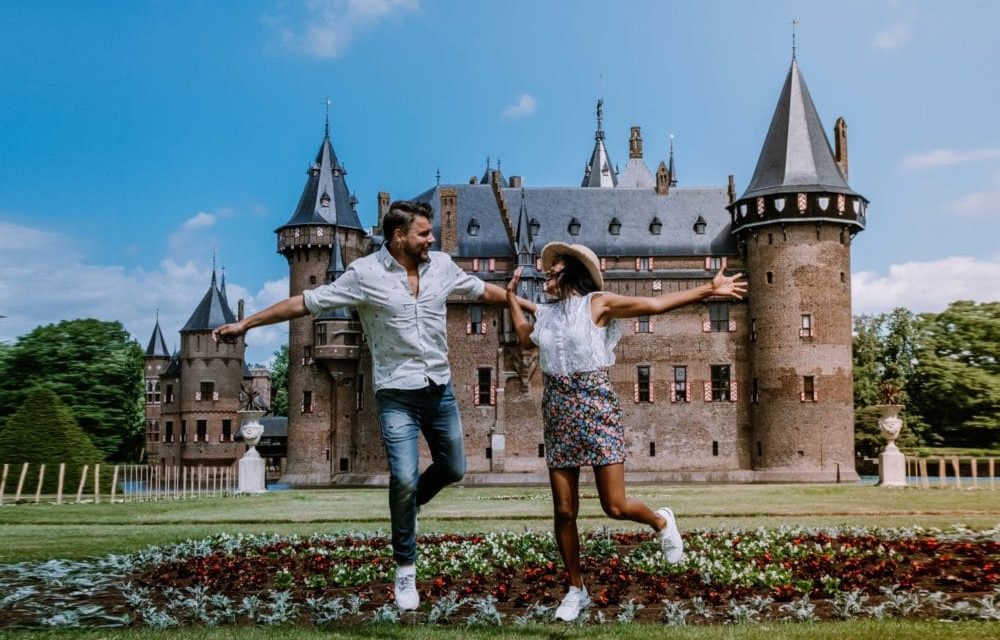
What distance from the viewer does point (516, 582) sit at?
300 inches

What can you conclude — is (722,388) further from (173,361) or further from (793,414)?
(173,361)

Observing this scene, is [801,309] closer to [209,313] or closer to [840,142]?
[840,142]

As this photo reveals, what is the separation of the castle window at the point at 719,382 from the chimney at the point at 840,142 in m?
12.6

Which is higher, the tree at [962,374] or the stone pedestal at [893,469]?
the tree at [962,374]

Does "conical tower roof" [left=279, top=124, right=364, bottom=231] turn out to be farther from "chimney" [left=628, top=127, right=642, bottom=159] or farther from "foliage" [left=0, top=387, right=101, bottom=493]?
"foliage" [left=0, top=387, right=101, bottom=493]

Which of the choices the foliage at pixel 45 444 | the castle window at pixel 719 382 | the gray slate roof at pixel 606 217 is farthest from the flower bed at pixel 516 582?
the gray slate roof at pixel 606 217

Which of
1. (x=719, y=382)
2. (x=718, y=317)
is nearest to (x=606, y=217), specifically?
(x=718, y=317)

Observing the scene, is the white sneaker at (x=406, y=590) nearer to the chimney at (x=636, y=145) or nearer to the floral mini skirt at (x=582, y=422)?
the floral mini skirt at (x=582, y=422)

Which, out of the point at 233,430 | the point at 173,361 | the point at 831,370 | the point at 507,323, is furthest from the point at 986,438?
the point at 173,361

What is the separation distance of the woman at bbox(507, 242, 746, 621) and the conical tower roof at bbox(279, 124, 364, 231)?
168 feet

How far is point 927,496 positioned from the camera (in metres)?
23.0

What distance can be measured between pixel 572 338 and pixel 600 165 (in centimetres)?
6909

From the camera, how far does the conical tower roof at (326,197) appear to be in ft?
190

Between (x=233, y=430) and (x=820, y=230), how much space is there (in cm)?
4197
